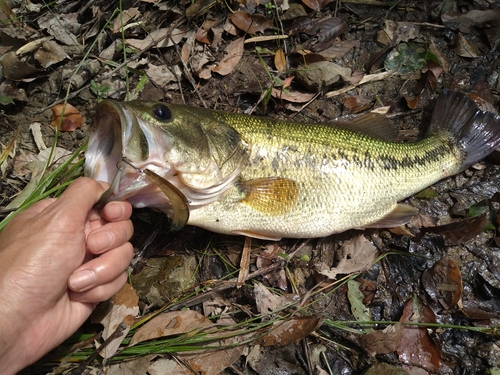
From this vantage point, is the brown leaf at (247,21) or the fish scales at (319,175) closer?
the fish scales at (319,175)

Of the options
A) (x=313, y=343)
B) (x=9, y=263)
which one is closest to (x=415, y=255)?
(x=313, y=343)

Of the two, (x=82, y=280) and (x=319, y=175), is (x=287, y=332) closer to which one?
→ (x=319, y=175)

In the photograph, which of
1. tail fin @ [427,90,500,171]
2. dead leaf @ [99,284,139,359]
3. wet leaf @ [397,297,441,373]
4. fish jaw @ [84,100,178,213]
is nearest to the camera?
fish jaw @ [84,100,178,213]

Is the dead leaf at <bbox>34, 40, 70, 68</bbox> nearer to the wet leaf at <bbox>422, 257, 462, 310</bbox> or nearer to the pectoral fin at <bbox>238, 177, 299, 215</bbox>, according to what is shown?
the pectoral fin at <bbox>238, 177, 299, 215</bbox>

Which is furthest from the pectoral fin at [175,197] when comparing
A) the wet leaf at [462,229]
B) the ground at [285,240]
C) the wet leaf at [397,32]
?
the wet leaf at [397,32]

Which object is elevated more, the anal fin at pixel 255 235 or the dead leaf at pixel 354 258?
the anal fin at pixel 255 235

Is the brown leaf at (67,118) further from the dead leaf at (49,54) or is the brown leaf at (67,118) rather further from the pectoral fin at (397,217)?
the pectoral fin at (397,217)

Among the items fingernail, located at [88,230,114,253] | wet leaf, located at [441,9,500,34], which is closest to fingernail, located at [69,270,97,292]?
fingernail, located at [88,230,114,253]
